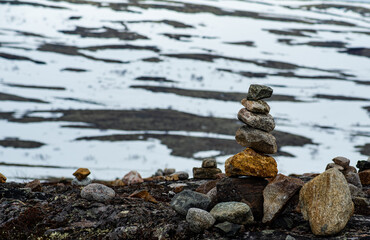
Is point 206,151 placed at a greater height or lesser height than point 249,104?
lesser

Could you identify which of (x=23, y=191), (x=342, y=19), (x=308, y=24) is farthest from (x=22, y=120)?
(x=342, y=19)

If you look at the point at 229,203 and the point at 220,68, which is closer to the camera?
the point at 229,203

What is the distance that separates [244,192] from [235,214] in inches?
35.5

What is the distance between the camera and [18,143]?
2303 cm

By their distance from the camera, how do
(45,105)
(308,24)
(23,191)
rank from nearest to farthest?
(23,191) < (45,105) < (308,24)

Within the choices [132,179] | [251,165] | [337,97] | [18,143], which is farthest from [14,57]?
[251,165]

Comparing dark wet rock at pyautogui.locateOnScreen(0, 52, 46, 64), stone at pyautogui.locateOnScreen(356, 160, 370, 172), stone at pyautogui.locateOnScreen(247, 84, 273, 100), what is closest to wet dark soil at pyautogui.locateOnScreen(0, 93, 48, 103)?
dark wet rock at pyautogui.locateOnScreen(0, 52, 46, 64)

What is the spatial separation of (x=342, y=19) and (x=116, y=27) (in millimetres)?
45165

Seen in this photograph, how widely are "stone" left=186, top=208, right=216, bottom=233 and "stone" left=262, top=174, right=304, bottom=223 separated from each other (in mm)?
1249

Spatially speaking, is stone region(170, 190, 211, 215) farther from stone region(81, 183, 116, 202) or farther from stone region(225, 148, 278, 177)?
stone region(81, 183, 116, 202)

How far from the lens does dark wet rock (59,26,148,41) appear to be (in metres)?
57.1

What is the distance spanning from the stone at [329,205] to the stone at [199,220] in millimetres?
1971

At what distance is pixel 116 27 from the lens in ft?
202

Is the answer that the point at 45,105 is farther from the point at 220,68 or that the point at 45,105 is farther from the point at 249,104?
the point at 249,104
